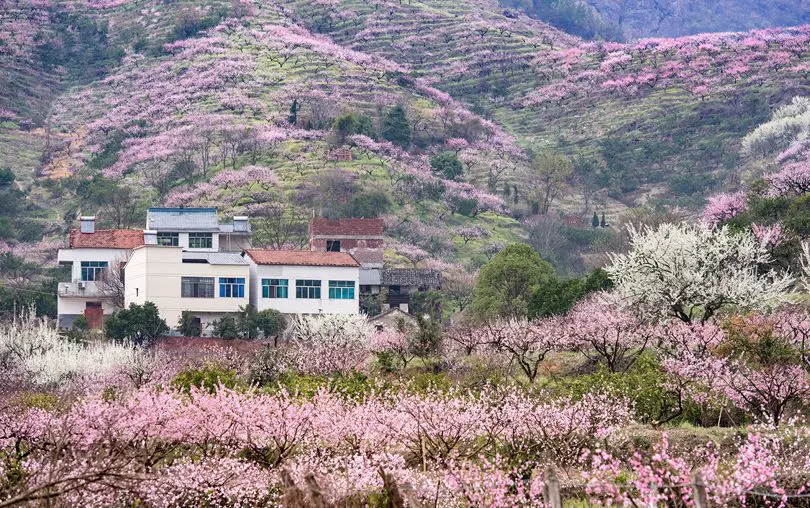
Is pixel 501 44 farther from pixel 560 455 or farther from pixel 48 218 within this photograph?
pixel 560 455

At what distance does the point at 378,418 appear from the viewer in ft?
83.8

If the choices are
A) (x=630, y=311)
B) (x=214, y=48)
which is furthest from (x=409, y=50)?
(x=630, y=311)

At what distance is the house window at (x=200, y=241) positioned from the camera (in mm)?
79312

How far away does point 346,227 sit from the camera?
294 ft

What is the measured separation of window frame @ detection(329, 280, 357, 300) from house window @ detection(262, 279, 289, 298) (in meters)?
2.62

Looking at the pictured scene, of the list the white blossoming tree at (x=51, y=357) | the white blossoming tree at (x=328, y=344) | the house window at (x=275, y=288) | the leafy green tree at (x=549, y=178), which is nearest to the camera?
the white blossoming tree at (x=328, y=344)

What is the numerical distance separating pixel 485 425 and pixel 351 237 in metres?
64.2

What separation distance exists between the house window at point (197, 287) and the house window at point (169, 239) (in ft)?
26.1

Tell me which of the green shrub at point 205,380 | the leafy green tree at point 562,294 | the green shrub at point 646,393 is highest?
the green shrub at point 646,393

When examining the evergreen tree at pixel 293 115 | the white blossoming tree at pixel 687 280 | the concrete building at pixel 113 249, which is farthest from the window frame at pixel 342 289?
the evergreen tree at pixel 293 115

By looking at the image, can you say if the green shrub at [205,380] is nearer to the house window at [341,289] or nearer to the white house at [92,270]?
the house window at [341,289]

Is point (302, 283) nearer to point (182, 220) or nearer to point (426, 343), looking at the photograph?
point (182, 220)

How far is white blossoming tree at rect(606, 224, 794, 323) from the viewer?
134 feet

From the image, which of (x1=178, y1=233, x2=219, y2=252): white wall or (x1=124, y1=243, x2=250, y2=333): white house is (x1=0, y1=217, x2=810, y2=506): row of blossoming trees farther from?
(x1=178, y1=233, x2=219, y2=252): white wall
